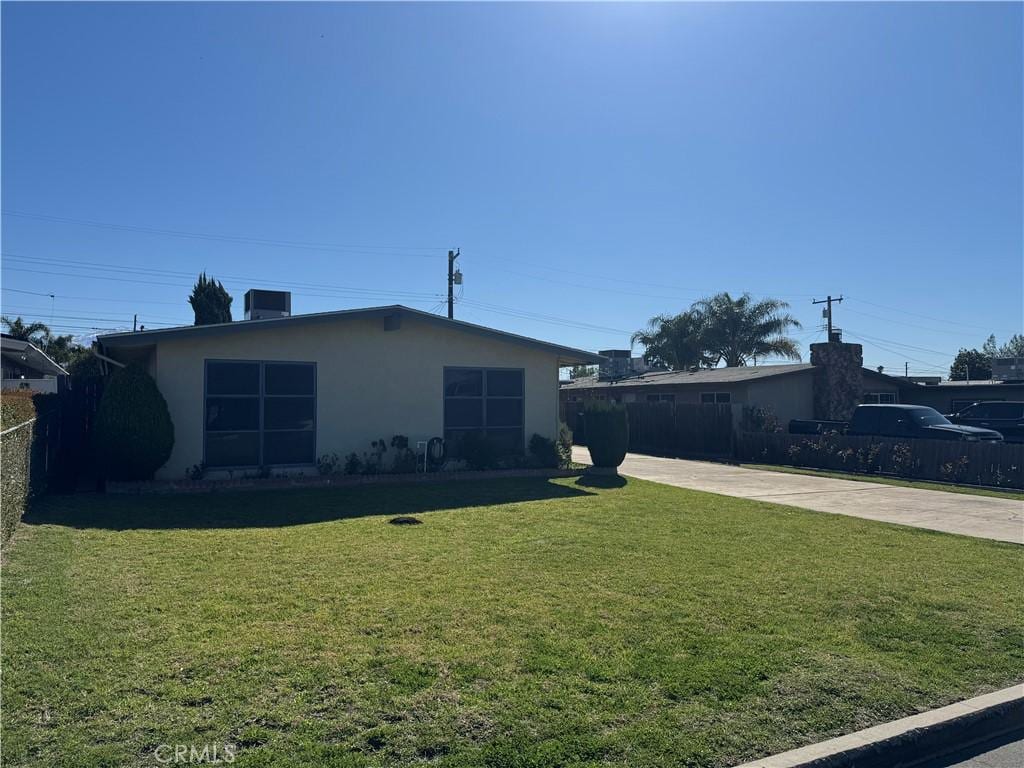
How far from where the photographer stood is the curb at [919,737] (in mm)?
3676

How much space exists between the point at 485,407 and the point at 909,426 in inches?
464

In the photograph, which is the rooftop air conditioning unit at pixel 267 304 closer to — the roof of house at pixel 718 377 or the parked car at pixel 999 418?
the roof of house at pixel 718 377

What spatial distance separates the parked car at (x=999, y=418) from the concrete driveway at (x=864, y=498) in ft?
26.1

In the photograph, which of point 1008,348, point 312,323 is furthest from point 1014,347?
point 312,323

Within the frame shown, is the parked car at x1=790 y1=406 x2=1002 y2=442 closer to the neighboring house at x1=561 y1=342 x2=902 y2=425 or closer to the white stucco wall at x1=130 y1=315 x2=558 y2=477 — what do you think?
the neighboring house at x1=561 y1=342 x2=902 y2=425

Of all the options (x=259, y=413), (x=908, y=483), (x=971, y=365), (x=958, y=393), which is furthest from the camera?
(x=971, y=365)

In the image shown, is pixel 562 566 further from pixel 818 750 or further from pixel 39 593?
pixel 39 593

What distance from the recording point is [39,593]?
18.8ft

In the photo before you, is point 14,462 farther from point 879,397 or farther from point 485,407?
point 879,397

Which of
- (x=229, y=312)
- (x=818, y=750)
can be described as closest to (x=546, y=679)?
(x=818, y=750)

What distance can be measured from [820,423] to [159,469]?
18.2 m

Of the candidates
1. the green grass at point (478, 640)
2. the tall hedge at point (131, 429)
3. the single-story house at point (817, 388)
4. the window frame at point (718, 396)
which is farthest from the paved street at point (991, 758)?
the window frame at point (718, 396)

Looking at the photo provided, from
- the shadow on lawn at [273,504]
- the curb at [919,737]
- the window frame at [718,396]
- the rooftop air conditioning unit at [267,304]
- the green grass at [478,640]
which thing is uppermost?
the rooftop air conditioning unit at [267,304]

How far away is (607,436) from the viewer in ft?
52.3
